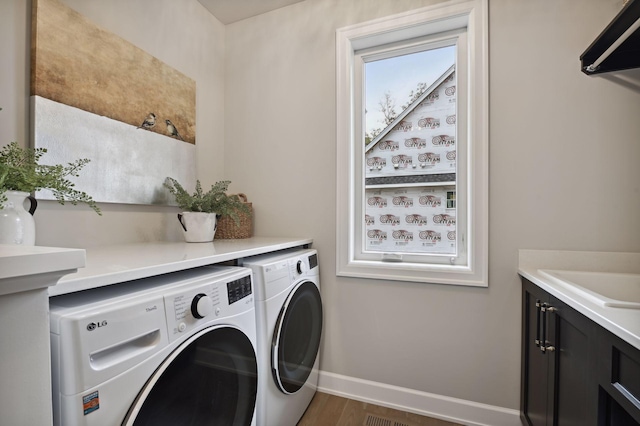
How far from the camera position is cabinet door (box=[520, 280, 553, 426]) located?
124 centimetres

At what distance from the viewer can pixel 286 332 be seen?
4.63 feet

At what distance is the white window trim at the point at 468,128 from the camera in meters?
1.60

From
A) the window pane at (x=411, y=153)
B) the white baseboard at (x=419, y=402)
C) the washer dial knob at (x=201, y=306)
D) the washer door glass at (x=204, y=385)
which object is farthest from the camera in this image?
the window pane at (x=411, y=153)

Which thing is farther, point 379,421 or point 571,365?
point 379,421

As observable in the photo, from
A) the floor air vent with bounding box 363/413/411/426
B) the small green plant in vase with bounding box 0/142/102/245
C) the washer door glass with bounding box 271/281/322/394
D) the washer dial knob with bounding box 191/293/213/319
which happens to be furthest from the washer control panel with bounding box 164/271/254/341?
the floor air vent with bounding box 363/413/411/426

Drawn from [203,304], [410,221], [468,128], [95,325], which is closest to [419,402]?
[410,221]

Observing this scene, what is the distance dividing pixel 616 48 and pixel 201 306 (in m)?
1.82

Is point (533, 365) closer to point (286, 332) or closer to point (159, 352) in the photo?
point (286, 332)

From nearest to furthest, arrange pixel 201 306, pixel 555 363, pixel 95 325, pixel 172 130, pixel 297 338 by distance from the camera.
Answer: pixel 95 325 < pixel 201 306 < pixel 555 363 < pixel 297 338 < pixel 172 130

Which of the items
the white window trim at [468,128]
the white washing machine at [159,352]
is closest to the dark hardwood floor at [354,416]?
the white washing machine at [159,352]

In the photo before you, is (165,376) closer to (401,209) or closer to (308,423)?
(308,423)

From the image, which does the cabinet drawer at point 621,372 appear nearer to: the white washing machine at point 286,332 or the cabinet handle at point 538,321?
the cabinet handle at point 538,321

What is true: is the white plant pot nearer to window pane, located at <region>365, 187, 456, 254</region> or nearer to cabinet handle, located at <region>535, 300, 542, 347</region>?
window pane, located at <region>365, 187, 456, 254</region>

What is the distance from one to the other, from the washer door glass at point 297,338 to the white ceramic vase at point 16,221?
0.94 metres
